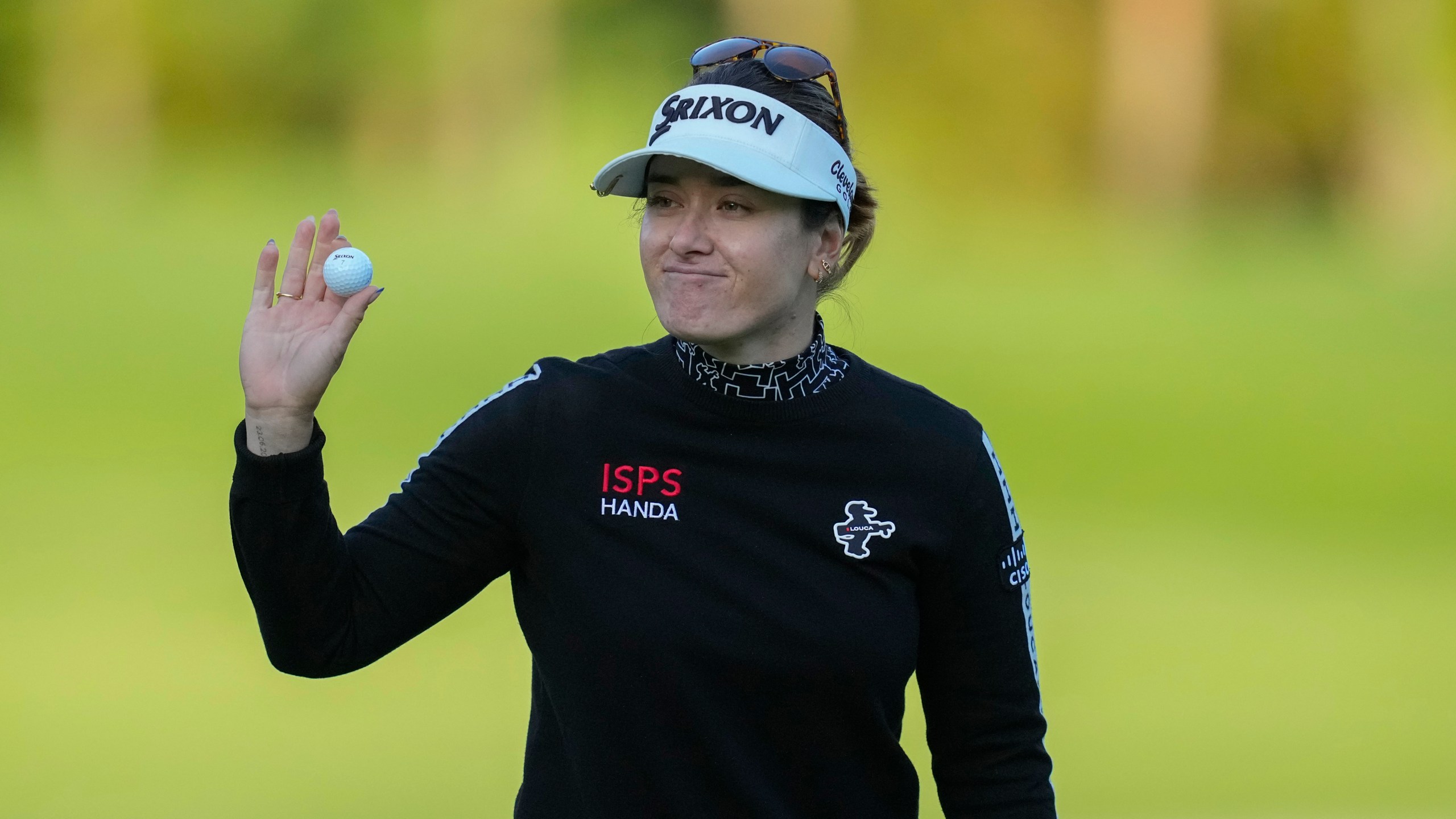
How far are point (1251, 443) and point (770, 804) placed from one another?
300 inches

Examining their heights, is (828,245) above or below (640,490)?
above

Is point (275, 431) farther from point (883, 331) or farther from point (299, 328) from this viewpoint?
point (883, 331)

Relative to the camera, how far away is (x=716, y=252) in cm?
191

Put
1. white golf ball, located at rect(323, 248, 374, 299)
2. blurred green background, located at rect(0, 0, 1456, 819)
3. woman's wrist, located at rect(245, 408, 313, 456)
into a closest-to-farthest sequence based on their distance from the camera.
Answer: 1. woman's wrist, located at rect(245, 408, 313, 456)
2. white golf ball, located at rect(323, 248, 374, 299)
3. blurred green background, located at rect(0, 0, 1456, 819)

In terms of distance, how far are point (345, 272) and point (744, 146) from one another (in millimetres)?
525

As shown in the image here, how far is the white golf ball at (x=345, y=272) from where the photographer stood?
1.90m

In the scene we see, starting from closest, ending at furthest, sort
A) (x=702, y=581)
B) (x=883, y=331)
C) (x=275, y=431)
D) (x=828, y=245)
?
(x=275, y=431) → (x=702, y=581) → (x=828, y=245) → (x=883, y=331)

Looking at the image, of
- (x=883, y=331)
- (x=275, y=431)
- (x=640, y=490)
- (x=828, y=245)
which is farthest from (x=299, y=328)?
(x=883, y=331)

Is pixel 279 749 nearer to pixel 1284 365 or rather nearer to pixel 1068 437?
pixel 1068 437

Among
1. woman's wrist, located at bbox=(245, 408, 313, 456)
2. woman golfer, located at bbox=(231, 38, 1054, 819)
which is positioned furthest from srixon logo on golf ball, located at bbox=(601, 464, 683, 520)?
woman's wrist, located at bbox=(245, 408, 313, 456)

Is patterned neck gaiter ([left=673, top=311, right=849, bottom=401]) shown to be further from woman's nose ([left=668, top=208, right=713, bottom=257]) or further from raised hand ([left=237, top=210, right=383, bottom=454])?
raised hand ([left=237, top=210, right=383, bottom=454])

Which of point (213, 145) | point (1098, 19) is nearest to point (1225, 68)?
point (1098, 19)

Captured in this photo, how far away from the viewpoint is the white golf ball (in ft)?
6.23

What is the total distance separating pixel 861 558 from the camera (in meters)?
1.91
